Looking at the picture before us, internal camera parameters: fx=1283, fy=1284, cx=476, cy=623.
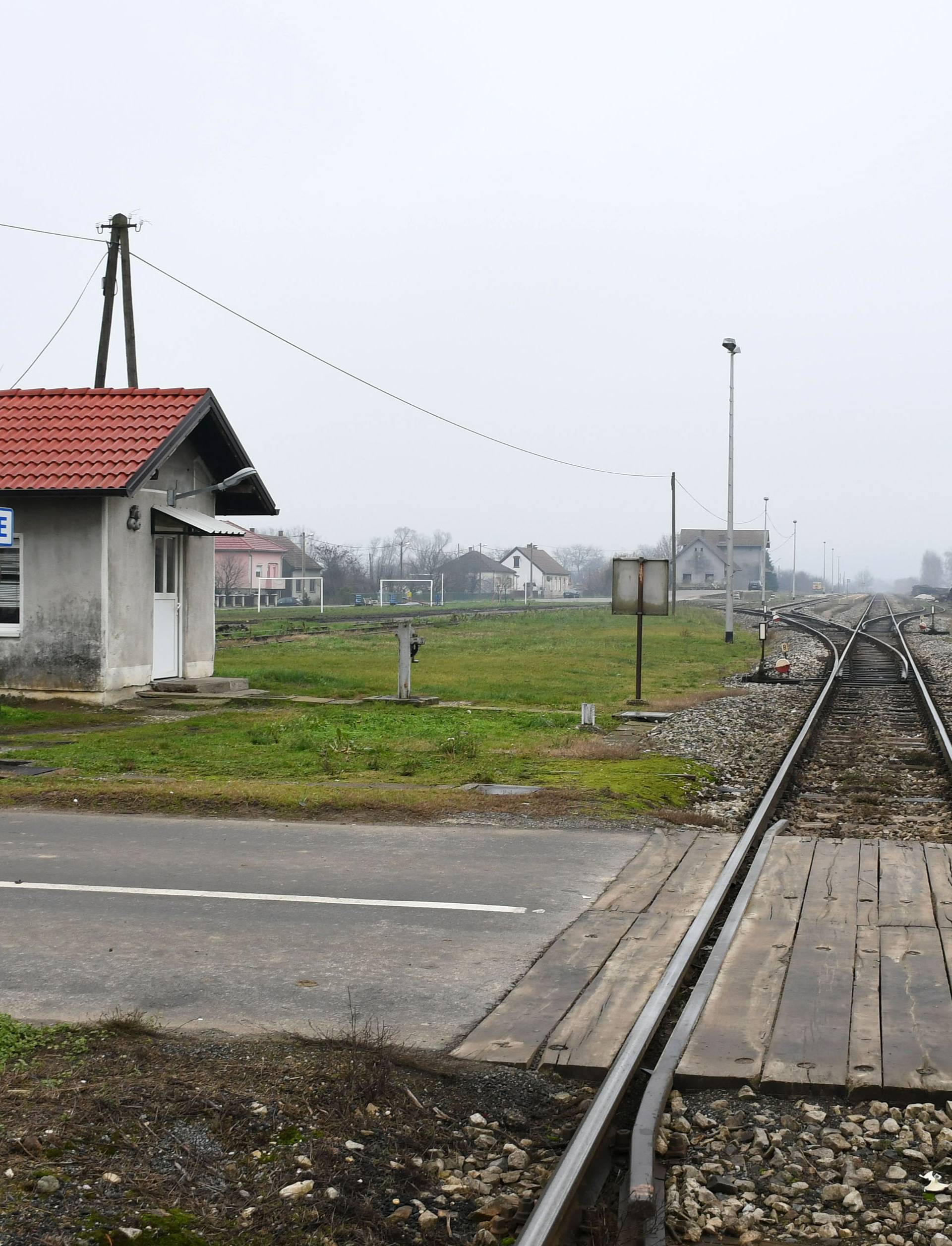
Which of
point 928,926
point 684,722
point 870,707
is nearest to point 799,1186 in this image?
point 928,926

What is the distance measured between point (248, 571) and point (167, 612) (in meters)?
91.4

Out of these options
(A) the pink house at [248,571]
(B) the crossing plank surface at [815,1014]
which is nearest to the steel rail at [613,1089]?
(B) the crossing plank surface at [815,1014]

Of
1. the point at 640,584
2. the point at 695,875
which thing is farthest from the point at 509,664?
the point at 695,875

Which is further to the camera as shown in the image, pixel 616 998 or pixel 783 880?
pixel 783 880

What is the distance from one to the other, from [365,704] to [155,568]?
4142mm

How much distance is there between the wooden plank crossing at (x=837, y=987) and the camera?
4902 millimetres

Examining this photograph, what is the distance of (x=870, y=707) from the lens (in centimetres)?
2055

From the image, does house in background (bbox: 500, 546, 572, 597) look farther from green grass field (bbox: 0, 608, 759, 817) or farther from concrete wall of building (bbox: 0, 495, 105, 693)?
concrete wall of building (bbox: 0, 495, 105, 693)

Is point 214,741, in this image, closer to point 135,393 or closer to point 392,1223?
point 135,393

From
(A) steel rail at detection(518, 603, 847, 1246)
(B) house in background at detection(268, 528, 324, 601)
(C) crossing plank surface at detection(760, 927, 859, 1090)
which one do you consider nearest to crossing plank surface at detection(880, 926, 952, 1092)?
(C) crossing plank surface at detection(760, 927, 859, 1090)

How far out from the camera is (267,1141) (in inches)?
169

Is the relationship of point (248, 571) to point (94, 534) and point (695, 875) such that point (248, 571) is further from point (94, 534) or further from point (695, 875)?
point (695, 875)

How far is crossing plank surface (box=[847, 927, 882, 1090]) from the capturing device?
15.9 feet

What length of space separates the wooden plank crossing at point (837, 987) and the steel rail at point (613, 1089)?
0.19 m
